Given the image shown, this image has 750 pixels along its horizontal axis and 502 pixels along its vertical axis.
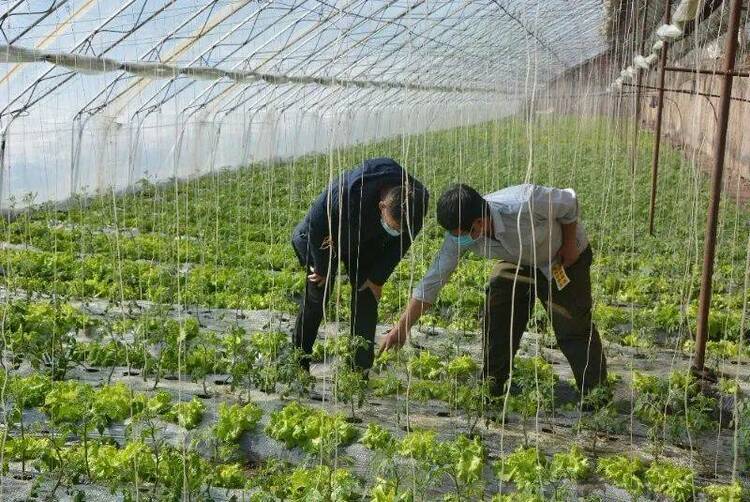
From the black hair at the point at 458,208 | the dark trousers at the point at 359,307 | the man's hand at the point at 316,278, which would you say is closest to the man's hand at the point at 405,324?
the black hair at the point at 458,208

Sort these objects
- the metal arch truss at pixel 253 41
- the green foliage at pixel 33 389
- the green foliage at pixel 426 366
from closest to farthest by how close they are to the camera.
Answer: the green foliage at pixel 33 389, the green foliage at pixel 426 366, the metal arch truss at pixel 253 41

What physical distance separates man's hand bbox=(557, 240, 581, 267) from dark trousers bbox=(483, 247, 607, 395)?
5cm

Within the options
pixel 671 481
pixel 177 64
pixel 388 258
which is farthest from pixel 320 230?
pixel 177 64

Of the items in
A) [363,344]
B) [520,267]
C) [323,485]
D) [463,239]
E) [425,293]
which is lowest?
[323,485]

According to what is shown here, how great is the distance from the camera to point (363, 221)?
3930 millimetres

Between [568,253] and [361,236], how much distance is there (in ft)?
3.61

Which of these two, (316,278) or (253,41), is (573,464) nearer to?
(316,278)

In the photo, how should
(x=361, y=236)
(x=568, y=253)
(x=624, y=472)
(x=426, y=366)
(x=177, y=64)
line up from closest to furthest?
(x=624, y=472) → (x=568, y=253) → (x=361, y=236) → (x=426, y=366) → (x=177, y=64)

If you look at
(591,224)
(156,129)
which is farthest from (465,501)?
(156,129)

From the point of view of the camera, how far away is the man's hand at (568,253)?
3.72 m

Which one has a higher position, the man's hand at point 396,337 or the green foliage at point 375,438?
the man's hand at point 396,337

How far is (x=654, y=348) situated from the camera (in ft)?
17.0

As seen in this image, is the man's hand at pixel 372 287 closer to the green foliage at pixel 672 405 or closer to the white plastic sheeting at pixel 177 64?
the white plastic sheeting at pixel 177 64

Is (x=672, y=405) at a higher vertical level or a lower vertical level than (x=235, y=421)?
higher
